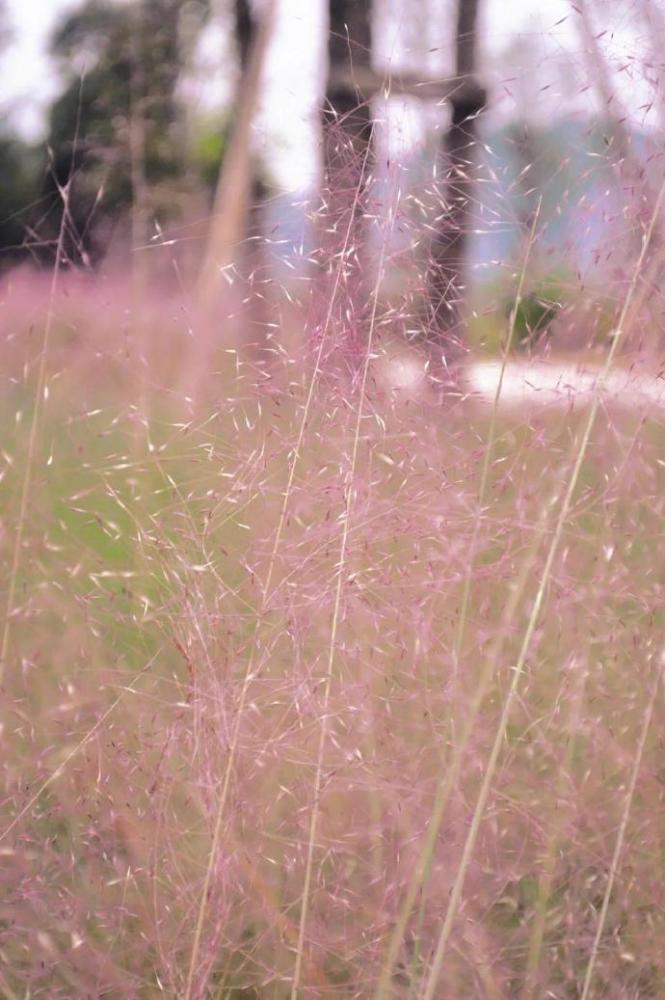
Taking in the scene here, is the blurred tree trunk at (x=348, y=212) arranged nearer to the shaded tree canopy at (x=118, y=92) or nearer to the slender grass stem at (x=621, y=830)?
the slender grass stem at (x=621, y=830)

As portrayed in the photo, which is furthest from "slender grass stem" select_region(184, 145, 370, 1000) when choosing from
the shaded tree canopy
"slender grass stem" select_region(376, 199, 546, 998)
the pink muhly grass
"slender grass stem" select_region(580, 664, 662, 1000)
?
the shaded tree canopy

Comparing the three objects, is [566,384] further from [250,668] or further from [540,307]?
[250,668]

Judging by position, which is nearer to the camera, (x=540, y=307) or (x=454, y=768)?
(x=454, y=768)

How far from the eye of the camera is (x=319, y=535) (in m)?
0.80

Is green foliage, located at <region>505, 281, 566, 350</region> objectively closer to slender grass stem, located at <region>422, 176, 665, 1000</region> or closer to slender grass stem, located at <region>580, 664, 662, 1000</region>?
slender grass stem, located at <region>422, 176, 665, 1000</region>

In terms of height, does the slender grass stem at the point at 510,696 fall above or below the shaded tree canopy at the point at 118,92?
above

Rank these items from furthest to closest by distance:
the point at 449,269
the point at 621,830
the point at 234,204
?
the point at 234,204 → the point at 449,269 → the point at 621,830

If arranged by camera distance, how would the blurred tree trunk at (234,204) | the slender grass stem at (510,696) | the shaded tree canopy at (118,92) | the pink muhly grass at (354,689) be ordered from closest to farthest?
the slender grass stem at (510,696)
the pink muhly grass at (354,689)
the blurred tree trunk at (234,204)
the shaded tree canopy at (118,92)

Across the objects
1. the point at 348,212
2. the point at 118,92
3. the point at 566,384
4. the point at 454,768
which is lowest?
the point at 118,92

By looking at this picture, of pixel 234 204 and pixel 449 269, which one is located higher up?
pixel 449 269

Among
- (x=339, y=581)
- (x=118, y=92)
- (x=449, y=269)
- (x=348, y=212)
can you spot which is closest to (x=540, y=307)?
(x=449, y=269)

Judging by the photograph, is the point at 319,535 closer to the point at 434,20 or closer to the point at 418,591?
the point at 418,591

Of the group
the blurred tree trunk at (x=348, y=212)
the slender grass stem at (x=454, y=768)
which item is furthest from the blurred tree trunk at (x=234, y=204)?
the slender grass stem at (x=454, y=768)

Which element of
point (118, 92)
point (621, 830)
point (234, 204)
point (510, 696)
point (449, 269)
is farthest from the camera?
point (118, 92)
